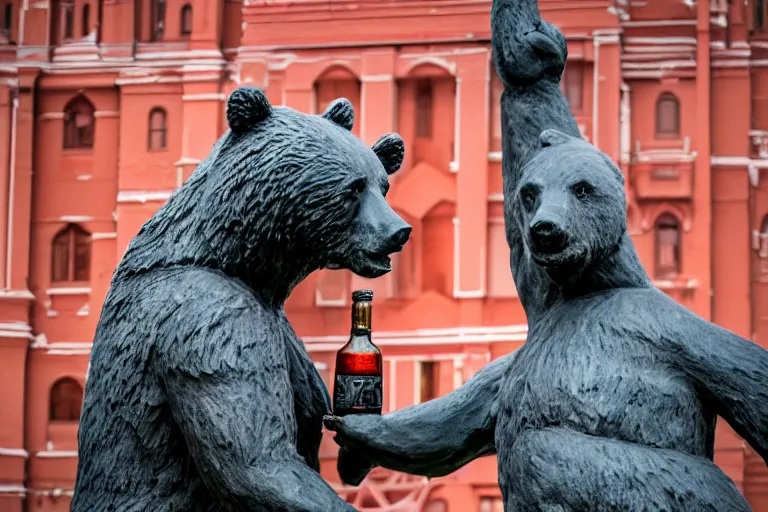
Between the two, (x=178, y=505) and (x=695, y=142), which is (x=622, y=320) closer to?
(x=178, y=505)

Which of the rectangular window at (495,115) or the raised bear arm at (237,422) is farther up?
the rectangular window at (495,115)

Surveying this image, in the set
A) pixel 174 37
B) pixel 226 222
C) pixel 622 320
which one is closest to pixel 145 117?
pixel 174 37

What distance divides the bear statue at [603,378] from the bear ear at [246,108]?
500 mm

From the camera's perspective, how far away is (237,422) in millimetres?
2068

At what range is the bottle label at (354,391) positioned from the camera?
7.53 feet

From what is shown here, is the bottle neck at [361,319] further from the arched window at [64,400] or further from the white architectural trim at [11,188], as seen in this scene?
the white architectural trim at [11,188]

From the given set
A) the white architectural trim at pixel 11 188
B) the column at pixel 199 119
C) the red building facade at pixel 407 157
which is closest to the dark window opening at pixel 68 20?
the red building facade at pixel 407 157

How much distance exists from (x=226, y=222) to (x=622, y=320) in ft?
2.39

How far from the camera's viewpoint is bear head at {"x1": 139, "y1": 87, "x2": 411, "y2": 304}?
2.21 m

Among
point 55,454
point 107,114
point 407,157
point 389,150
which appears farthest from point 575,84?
point 389,150

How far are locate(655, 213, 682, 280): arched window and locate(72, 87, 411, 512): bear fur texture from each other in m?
3.64

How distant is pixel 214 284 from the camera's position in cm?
217

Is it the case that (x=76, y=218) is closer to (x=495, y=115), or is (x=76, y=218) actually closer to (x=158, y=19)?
(x=158, y=19)

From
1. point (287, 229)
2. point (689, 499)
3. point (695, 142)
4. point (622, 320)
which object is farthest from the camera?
point (695, 142)
